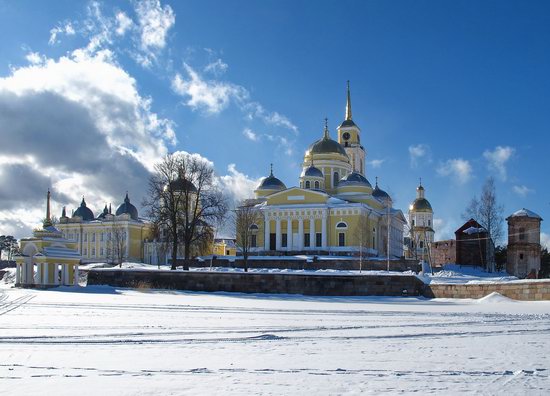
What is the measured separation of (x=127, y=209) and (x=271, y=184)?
2203 centimetres

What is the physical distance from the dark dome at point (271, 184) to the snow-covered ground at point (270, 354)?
57726mm

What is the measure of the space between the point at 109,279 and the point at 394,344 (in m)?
29.5

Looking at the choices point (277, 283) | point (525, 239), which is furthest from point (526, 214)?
point (277, 283)

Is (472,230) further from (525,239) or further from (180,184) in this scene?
(180,184)

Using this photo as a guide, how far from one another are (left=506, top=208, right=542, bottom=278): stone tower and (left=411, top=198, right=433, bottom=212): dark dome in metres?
37.2

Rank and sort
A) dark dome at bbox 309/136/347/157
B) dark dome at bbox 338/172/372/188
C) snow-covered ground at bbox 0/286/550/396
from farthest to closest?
dark dome at bbox 309/136/347/157, dark dome at bbox 338/172/372/188, snow-covered ground at bbox 0/286/550/396

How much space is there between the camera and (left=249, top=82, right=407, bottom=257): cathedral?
6556cm

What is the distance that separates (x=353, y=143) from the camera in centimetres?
9119

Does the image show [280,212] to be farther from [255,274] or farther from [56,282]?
[255,274]

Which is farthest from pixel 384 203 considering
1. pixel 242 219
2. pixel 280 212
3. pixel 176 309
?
pixel 176 309

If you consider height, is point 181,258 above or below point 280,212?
below

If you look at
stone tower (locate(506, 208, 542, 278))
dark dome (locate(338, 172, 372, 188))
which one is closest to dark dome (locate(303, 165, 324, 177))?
dark dome (locate(338, 172, 372, 188))

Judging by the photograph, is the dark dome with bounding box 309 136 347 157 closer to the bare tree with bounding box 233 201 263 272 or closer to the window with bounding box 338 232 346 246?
the bare tree with bounding box 233 201 263 272

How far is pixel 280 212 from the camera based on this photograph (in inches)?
2677
